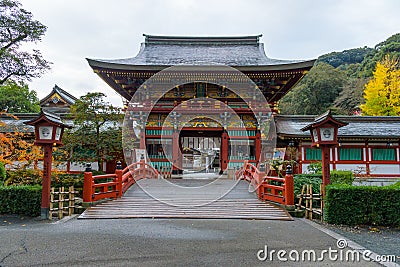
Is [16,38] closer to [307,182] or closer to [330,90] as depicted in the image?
[307,182]

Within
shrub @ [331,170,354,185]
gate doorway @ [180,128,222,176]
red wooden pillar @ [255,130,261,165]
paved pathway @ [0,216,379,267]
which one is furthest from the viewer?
gate doorway @ [180,128,222,176]

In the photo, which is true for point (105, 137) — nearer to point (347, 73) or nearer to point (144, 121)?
point (144, 121)

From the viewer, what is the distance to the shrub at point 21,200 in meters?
7.04

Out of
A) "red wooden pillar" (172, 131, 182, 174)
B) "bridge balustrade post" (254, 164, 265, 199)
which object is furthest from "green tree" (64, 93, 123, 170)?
"bridge balustrade post" (254, 164, 265, 199)

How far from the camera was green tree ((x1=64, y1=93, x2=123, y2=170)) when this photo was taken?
1148cm

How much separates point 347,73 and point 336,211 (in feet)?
126

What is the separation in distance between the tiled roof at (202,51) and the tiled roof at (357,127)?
3.49 metres

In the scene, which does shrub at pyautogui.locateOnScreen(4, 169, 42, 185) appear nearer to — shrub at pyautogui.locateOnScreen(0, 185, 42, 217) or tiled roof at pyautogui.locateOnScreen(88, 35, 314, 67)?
shrub at pyautogui.locateOnScreen(0, 185, 42, 217)

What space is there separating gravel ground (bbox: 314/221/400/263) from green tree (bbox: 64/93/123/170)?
26.1 feet

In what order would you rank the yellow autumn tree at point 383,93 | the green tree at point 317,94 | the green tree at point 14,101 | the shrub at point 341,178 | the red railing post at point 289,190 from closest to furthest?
the red railing post at point 289,190, the shrub at point 341,178, the green tree at point 14,101, the yellow autumn tree at point 383,93, the green tree at point 317,94

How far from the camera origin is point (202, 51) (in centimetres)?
1927

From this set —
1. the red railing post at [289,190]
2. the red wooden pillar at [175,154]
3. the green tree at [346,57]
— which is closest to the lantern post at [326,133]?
the red railing post at [289,190]

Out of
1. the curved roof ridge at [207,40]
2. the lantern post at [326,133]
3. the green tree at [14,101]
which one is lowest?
the lantern post at [326,133]

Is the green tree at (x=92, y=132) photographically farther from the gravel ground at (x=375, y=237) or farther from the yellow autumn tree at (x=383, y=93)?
the yellow autumn tree at (x=383, y=93)
